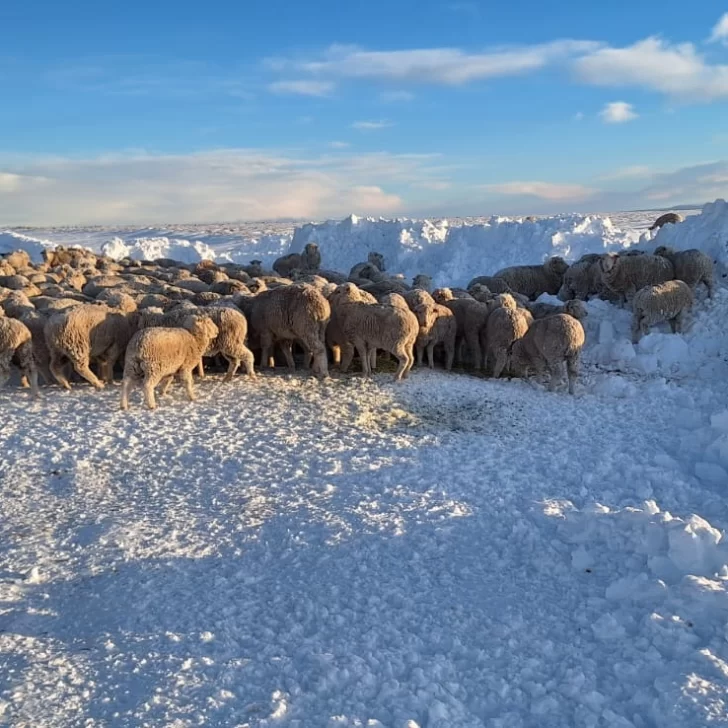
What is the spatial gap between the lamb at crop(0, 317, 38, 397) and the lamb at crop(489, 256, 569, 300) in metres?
12.4

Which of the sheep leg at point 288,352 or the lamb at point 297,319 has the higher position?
the lamb at point 297,319

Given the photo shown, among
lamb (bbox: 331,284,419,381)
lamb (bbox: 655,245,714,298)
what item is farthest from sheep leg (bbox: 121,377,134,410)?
lamb (bbox: 655,245,714,298)

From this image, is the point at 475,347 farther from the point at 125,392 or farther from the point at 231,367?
the point at 125,392

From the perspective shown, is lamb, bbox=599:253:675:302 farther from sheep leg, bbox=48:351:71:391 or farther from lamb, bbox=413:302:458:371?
sheep leg, bbox=48:351:71:391

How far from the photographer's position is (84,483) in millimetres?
7855

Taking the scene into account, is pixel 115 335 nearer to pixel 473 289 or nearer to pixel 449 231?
pixel 473 289

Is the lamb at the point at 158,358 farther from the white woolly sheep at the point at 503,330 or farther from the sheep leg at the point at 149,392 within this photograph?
the white woolly sheep at the point at 503,330

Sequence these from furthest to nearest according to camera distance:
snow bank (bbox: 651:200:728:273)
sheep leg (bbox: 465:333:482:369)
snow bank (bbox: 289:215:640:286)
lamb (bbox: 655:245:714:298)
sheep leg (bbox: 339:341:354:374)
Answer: snow bank (bbox: 289:215:640:286)
snow bank (bbox: 651:200:728:273)
lamb (bbox: 655:245:714:298)
sheep leg (bbox: 465:333:482:369)
sheep leg (bbox: 339:341:354:374)

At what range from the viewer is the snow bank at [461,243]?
3216 cm

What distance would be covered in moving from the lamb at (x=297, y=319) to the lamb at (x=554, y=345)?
3535 mm

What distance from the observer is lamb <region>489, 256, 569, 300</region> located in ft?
62.7

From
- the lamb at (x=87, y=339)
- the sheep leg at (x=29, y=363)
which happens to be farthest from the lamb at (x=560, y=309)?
the sheep leg at (x=29, y=363)

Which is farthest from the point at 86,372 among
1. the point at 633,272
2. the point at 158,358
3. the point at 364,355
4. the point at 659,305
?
the point at 633,272

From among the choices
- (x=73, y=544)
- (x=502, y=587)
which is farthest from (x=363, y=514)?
(x=73, y=544)
